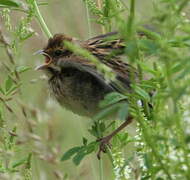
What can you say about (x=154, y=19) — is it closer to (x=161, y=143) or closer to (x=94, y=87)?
(x=161, y=143)

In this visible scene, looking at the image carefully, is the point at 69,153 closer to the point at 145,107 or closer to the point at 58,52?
the point at 145,107

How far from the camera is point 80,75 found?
3.24 meters

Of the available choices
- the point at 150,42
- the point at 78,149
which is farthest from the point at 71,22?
the point at 150,42

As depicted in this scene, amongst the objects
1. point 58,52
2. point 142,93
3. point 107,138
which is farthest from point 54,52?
point 142,93

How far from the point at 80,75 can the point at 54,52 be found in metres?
0.37

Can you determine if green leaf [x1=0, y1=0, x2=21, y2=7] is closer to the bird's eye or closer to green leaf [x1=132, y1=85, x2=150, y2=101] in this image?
the bird's eye

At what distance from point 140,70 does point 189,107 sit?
52cm

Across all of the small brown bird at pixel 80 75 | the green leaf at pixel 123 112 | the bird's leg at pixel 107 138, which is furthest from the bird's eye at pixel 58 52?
the green leaf at pixel 123 112

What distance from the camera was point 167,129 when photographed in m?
1.60

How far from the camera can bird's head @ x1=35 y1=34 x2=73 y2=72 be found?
3.44 metres

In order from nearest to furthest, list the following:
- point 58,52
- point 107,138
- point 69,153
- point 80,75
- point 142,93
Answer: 1. point 142,93
2. point 69,153
3. point 107,138
4. point 80,75
5. point 58,52

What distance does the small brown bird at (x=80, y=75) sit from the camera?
2969mm

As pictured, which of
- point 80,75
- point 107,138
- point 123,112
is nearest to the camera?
point 123,112

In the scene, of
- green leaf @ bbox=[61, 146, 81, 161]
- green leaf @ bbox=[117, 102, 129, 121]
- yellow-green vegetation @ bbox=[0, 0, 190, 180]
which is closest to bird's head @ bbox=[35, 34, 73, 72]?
yellow-green vegetation @ bbox=[0, 0, 190, 180]
